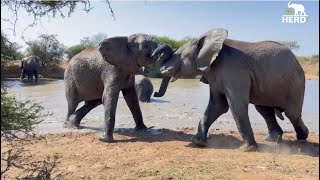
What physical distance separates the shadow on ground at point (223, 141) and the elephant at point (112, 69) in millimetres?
499

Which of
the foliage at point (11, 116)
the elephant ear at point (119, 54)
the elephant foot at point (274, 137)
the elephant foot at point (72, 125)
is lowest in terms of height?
the elephant foot at point (72, 125)

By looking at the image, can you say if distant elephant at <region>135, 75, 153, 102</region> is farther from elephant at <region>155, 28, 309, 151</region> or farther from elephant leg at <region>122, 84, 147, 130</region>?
elephant at <region>155, 28, 309, 151</region>

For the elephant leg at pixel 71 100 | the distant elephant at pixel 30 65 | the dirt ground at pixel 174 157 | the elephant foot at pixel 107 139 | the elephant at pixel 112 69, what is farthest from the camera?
the distant elephant at pixel 30 65

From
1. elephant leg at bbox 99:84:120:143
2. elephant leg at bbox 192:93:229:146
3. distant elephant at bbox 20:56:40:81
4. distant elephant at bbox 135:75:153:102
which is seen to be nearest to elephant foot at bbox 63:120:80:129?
elephant leg at bbox 99:84:120:143

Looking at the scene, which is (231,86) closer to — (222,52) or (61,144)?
(222,52)

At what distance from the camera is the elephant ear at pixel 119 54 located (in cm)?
960

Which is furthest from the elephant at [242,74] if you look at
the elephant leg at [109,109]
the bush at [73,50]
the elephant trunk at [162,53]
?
the bush at [73,50]

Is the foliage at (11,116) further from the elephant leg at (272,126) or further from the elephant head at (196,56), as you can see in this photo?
the elephant leg at (272,126)

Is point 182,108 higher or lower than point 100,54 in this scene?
lower

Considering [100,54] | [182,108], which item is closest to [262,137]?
[100,54]

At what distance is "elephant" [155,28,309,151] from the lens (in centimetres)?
812

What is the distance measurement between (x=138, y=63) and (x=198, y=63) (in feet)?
5.14

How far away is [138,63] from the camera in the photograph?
9578mm

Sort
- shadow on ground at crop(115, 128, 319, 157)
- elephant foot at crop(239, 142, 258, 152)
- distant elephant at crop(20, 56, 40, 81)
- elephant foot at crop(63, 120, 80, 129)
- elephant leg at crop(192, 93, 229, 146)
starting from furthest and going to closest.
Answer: distant elephant at crop(20, 56, 40, 81)
elephant foot at crop(63, 120, 80, 129)
elephant leg at crop(192, 93, 229, 146)
shadow on ground at crop(115, 128, 319, 157)
elephant foot at crop(239, 142, 258, 152)
